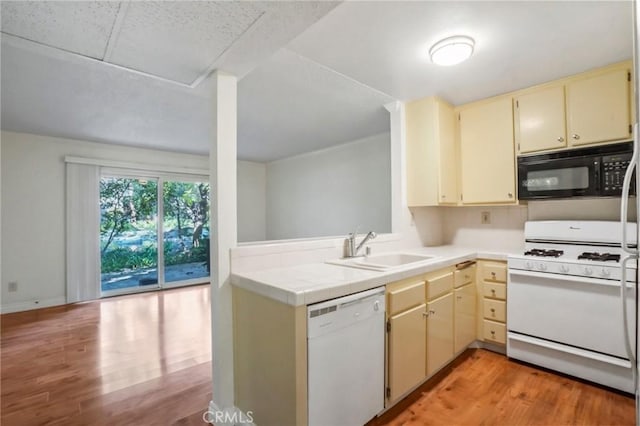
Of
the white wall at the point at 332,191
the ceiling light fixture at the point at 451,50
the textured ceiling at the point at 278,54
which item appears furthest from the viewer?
the white wall at the point at 332,191

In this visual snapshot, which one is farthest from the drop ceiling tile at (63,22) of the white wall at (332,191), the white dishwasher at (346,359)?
the white wall at (332,191)

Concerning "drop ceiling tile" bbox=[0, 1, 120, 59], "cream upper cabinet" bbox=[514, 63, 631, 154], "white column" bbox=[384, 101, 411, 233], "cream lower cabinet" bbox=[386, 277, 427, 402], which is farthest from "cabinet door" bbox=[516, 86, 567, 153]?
"drop ceiling tile" bbox=[0, 1, 120, 59]

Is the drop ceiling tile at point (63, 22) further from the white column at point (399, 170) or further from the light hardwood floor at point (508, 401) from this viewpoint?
the light hardwood floor at point (508, 401)

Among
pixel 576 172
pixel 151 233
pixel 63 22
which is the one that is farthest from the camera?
pixel 151 233

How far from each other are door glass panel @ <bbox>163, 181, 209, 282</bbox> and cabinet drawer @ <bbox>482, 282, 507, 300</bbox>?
15.5ft

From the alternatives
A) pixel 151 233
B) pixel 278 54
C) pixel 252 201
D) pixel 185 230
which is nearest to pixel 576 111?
pixel 278 54

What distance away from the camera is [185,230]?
5.41 meters

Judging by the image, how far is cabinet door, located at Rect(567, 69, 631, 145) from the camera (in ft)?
7.04

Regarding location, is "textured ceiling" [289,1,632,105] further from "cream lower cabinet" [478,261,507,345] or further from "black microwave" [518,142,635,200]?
"cream lower cabinet" [478,261,507,345]

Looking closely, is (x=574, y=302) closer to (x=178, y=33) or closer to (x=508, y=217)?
(x=508, y=217)

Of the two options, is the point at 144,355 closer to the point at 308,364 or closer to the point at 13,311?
the point at 308,364

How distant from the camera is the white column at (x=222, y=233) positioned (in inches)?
69.0

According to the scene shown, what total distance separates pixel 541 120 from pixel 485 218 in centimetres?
105

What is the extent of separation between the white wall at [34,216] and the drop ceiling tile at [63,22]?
11.7ft
